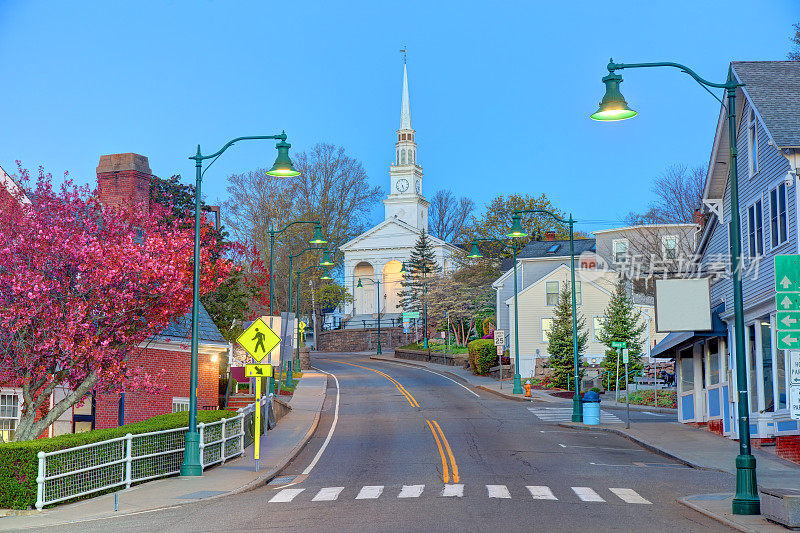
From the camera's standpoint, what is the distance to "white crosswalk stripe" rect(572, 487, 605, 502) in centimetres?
1662

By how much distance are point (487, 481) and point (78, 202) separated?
10.3m

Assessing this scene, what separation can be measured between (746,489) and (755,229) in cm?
1191

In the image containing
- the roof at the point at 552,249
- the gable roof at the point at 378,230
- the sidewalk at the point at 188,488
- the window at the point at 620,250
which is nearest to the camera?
the sidewalk at the point at 188,488

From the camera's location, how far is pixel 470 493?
679 inches

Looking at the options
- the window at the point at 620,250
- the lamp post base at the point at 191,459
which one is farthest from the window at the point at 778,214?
the window at the point at 620,250

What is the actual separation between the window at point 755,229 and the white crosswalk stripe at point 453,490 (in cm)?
1156

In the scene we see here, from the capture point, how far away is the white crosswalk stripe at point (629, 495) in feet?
54.1

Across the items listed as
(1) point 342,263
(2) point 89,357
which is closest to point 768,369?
(2) point 89,357

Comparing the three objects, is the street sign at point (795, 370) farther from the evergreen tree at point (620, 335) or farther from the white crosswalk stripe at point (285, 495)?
the evergreen tree at point (620, 335)

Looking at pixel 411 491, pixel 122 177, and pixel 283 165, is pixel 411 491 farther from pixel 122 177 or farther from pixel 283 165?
pixel 122 177

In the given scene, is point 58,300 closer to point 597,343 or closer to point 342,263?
point 597,343

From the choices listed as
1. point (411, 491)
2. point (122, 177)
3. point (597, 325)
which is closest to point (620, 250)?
point (597, 325)

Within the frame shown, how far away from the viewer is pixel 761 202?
82.1 ft

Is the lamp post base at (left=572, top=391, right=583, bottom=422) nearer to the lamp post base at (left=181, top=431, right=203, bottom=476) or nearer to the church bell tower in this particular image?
the lamp post base at (left=181, top=431, right=203, bottom=476)
